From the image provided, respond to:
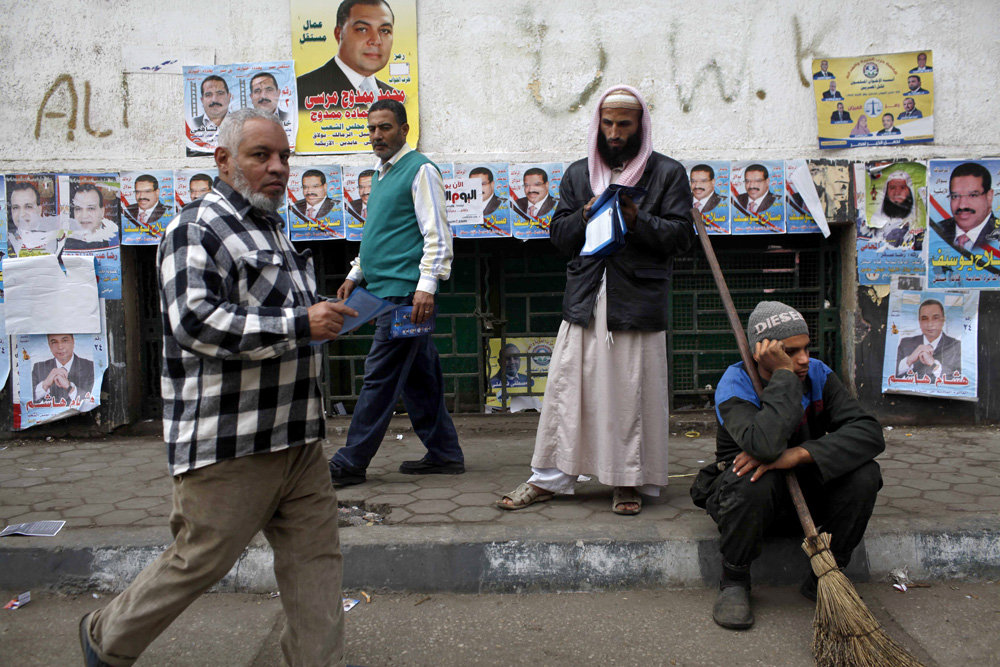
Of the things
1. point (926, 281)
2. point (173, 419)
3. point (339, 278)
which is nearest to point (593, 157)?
point (173, 419)

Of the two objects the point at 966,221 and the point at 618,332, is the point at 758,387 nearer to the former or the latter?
the point at 618,332

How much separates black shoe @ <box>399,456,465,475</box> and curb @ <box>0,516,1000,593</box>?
0.98 m

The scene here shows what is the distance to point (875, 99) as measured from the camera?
16.2ft

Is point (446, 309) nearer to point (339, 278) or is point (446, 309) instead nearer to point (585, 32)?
point (339, 278)

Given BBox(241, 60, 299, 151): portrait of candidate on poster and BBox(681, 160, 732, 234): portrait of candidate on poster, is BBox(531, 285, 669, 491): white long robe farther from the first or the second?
BBox(241, 60, 299, 151): portrait of candidate on poster

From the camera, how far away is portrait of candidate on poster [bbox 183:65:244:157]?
196 inches

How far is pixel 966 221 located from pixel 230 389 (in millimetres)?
4932

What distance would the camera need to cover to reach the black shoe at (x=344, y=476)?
146 inches

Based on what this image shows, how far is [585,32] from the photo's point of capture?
4961mm

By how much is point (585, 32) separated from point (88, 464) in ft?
13.8

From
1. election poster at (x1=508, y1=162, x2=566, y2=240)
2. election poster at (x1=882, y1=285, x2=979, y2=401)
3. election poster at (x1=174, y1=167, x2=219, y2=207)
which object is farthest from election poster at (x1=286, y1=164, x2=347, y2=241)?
election poster at (x1=882, y1=285, x2=979, y2=401)

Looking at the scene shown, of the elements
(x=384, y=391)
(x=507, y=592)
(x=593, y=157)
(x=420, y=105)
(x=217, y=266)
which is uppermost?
(x=420, y=105)

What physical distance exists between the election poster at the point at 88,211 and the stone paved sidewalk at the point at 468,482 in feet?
4.40

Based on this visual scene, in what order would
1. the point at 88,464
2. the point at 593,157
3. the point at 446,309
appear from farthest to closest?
the point at 446,309 < the point at 88,464 < the point at 593,157
